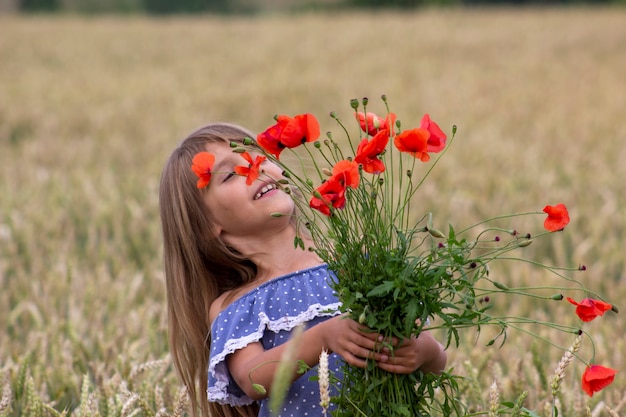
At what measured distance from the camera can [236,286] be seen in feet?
7.60

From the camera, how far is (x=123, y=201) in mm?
5457

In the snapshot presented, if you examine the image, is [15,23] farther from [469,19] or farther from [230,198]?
[230,198]

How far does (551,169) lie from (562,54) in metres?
8.39

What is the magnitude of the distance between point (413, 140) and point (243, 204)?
60 cm

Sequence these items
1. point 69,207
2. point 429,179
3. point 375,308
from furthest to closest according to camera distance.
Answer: point 429,179 < point 69,207 < point 375,308

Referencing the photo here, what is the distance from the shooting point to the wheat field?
283cm

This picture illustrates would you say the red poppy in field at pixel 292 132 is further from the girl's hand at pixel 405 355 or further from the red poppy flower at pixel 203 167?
the girl's hand at pixel 405 355

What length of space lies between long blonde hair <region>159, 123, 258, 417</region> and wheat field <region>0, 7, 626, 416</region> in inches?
4.6

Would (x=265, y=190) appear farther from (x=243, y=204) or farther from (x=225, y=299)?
(x=225, y=299)

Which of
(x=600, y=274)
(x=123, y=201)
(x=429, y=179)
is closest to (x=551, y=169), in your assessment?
(x=429, y=179)

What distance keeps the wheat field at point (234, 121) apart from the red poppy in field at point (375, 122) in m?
0.67

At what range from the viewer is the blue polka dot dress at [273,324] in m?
2.05

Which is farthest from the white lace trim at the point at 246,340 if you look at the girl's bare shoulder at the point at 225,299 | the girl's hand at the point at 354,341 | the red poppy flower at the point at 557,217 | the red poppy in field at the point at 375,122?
the red poppy flower at the point at 557,217

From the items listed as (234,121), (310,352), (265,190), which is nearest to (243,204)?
(265,190)
